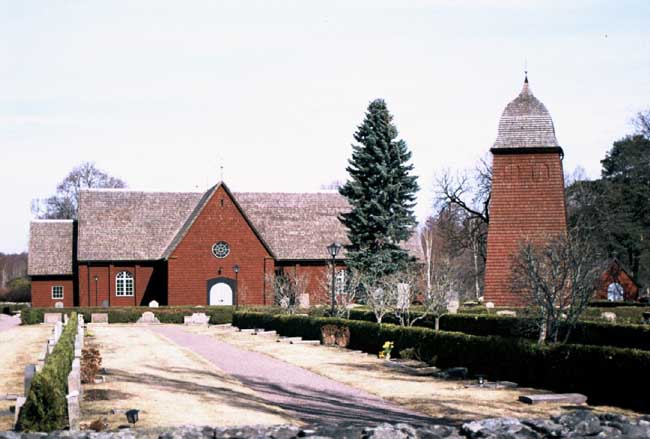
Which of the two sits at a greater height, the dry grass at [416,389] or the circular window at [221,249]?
the circular window at [221,249]

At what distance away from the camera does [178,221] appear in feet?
202

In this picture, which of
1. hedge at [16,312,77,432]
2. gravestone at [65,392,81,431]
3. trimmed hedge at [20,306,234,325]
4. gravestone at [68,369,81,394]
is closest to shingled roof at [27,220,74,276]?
trimmed hedge at [20,306,234,325]

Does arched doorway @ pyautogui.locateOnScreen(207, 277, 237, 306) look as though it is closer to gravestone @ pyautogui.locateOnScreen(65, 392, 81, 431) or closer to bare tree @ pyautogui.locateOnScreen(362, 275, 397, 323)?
bare tree @ pyautogui.locateOnScreen(362, 275, 397, 323)

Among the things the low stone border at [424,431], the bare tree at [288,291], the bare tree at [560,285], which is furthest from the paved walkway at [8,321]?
the low stone border at [424,431]

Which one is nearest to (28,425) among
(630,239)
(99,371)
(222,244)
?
(99,371)

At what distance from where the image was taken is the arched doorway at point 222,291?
57.2 m

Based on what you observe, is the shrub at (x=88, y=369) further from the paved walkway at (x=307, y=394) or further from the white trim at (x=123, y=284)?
the white trim at (x=123, y=284)

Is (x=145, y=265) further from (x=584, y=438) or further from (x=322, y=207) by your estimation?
(x=584, y=438)

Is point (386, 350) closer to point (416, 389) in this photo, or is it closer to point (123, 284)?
point (416, 389)

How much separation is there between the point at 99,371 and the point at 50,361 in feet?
22.1

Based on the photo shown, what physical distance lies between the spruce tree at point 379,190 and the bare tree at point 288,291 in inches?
127

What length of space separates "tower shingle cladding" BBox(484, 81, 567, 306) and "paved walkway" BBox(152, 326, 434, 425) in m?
18.3

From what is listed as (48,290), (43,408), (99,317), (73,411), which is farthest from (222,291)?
(43,408)

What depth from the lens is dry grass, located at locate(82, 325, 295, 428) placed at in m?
14.4
